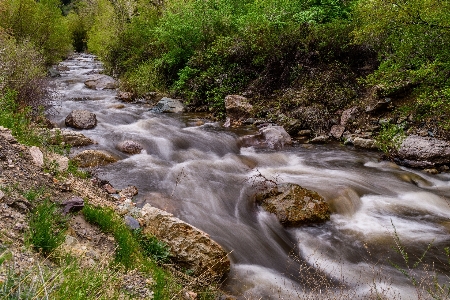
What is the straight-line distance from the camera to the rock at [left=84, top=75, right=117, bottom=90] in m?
20.0

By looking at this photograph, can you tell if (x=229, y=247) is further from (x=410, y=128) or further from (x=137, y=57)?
(x=137, y=57)

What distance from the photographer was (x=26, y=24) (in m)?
20.0

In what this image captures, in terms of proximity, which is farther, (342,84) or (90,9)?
(90,9)

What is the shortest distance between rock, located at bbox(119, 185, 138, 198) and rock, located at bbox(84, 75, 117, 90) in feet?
45.1

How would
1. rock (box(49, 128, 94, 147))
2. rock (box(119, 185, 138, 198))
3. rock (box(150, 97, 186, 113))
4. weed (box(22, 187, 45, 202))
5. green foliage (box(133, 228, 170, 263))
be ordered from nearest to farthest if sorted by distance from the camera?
weed (box(22, 187, 45, 202)) → green foliage (box(133, 228, 170, 263)) → rock (box(119, 185, 138, 198)) → rock (box(49, 128, 94, 147)) → rock (box(150, 97, 186, 113))

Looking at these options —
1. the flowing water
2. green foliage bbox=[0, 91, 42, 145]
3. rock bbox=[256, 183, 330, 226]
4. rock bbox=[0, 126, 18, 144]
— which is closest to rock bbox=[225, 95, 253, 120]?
the flowing water

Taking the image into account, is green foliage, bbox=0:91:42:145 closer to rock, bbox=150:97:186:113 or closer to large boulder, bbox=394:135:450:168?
rock, bbox=150:97:186:113

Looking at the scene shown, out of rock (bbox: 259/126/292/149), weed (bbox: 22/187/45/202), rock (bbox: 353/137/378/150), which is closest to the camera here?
weed (bbox: 22/187/45/202)

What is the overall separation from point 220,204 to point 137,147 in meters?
3.98

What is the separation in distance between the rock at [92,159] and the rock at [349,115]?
8098 millimetres

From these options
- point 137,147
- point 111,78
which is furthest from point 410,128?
point 111,78

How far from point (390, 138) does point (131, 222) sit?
336 inches

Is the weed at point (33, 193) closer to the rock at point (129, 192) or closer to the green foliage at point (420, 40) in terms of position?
the rock at point (129, 192)

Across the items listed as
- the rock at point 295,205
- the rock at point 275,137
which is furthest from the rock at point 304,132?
the rock at point 295,205
